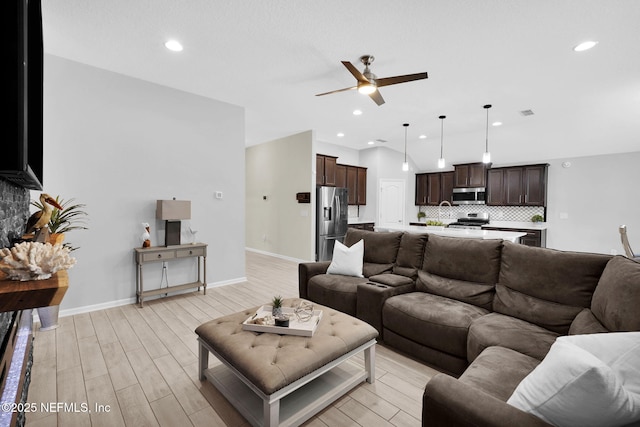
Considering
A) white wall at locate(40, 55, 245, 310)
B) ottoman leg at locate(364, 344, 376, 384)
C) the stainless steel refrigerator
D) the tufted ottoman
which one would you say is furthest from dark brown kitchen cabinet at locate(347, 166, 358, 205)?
ottoman leg at locate(364, 344, 376, 384)

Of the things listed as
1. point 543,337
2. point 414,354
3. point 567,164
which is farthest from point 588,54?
point 567,164

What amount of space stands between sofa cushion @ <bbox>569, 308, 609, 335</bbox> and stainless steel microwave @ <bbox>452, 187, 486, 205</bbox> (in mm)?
6072

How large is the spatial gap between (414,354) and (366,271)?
1.13 meters

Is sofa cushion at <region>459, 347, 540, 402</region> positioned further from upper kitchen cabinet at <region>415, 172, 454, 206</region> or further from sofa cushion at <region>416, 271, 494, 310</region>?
upper kitchen cabinet at <region>415, 172, 454, 206</region>

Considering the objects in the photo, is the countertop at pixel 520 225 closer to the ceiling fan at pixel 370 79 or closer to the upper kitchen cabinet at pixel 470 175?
the upper kitchen cabinet at pixel 470 175

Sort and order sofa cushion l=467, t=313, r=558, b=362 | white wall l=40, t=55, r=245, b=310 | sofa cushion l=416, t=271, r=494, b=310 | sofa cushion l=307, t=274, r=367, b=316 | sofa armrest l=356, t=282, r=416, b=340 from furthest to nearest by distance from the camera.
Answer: white wall l=40, t=55, r=245, b=310 < sofa cushion l=307, t=274, r=367, b=316 < sofa armrest l=356, t=282, r=416, b=340 < sofa cushion l=416, t=271, r=494, b=310 < sofa cushion l=467, t=313, r=558, b=362

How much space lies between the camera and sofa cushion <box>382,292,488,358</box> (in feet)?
7.00

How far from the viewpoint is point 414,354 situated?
2393 millimetres

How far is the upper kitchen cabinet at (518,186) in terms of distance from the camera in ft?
21.7

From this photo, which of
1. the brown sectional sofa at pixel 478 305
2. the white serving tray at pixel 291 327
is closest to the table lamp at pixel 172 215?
the brown sectional sofa at pixel 478 305

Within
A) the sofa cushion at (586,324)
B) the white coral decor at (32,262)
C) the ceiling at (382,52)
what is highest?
the ceiling at (382,52)

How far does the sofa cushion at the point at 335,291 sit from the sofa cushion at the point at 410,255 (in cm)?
44

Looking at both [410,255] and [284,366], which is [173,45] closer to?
[284,366]

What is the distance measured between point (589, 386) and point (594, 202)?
726cm
